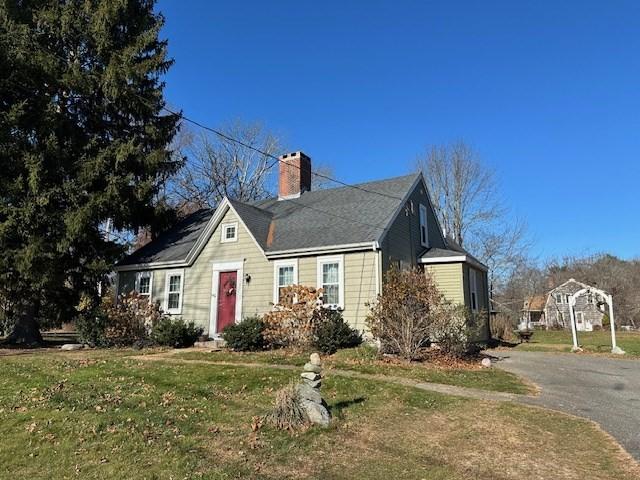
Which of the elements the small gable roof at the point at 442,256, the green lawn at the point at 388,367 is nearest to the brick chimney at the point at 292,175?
the small gable roof at the point at 442,256

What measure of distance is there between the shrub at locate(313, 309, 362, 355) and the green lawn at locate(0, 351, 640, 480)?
14.7ft

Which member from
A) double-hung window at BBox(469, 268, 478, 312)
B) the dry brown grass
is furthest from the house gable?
the dry brown grass

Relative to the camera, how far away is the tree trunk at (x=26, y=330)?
18.0m

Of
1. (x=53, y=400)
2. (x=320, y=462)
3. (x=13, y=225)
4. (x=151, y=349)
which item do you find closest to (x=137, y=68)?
(x=13, y=225)

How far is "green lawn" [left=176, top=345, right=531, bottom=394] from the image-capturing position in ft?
32.3

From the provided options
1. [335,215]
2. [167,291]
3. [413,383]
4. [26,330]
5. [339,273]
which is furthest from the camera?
[167,291]

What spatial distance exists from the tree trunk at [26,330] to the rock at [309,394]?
15.6m

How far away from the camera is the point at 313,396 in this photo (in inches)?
256

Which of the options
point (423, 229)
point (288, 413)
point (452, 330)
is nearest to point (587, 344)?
point (423, 229)

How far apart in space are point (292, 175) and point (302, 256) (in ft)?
20.0

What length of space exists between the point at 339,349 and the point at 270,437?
8.13 meters

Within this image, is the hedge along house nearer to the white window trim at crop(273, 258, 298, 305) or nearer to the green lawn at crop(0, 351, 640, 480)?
the white window trim at crop(273, 258, 298, 305)

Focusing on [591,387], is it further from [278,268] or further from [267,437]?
[278,268]

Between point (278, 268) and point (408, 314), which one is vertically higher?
point (278, 268)
